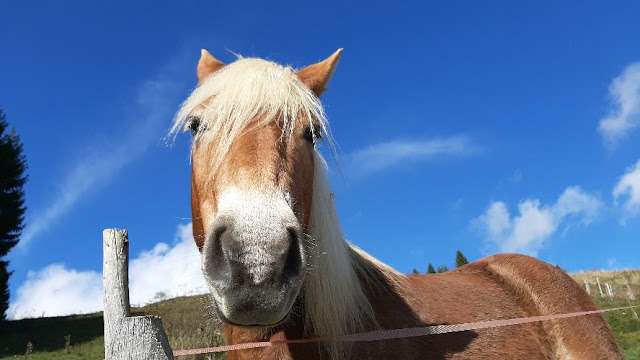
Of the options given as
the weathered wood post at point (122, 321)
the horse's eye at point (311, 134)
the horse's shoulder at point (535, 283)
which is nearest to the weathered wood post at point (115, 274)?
the weathered wood post at point (122, 321)

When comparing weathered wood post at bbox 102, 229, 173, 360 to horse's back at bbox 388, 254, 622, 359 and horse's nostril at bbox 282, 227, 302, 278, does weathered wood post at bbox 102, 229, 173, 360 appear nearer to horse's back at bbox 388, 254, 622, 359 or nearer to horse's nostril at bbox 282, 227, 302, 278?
horse's nostril at bbox 282, 227, 302, 278

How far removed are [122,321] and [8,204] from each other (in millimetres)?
33604

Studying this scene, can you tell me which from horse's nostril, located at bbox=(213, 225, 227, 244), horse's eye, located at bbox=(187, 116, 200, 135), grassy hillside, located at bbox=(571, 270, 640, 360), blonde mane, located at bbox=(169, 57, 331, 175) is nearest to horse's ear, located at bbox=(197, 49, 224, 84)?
blonde mane, located at bbox=(169, 57, 331, 175)

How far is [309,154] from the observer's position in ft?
9.53

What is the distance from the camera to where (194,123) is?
10.0ft

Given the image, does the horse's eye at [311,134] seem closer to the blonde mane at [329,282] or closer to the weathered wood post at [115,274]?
the blonde mane at [329,282]

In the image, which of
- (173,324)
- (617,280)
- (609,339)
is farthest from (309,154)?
(617,280)

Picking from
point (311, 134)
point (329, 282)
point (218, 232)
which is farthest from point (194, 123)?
point (329, 282)

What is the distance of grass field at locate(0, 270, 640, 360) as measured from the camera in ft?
44.6

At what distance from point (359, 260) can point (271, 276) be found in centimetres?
Answer: 177

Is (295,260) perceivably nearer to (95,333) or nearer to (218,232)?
(218,232)

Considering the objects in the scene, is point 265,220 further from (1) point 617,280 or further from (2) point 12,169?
(1) point 617,280

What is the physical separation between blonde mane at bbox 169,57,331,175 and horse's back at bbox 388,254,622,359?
166 centimetres

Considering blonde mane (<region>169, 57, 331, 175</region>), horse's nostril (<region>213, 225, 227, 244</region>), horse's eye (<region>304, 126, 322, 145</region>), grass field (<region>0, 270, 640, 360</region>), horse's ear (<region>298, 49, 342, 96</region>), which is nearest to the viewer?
horse's nostril (<region>213, 225, 227, 244</region>)
